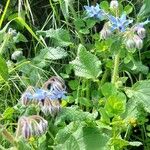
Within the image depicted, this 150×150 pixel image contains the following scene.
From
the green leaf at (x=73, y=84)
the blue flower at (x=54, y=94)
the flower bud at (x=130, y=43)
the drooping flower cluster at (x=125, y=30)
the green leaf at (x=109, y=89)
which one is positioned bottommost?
the green leaf at (x=73, y=84)

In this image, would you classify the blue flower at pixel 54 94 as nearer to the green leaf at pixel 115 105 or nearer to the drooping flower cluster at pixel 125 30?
the green leaf at pixel 115 105

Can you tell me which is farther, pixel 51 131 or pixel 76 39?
pixel 76 39

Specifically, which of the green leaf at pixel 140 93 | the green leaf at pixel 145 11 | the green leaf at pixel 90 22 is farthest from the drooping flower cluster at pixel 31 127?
the green leaf at pixel 145 11

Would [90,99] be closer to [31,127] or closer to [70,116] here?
[70,116]

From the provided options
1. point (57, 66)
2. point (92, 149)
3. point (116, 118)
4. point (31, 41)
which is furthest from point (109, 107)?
point (31, 41)

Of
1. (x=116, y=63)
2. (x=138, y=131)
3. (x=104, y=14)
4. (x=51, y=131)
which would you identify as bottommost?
(x=138, y=131)

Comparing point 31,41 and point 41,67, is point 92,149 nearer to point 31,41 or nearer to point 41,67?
point 41,67

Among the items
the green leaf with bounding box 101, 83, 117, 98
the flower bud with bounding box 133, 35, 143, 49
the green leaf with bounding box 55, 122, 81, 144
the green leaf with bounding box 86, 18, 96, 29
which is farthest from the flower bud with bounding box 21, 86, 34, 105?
the green leaf with bounding box 86, 18, 96, 29
